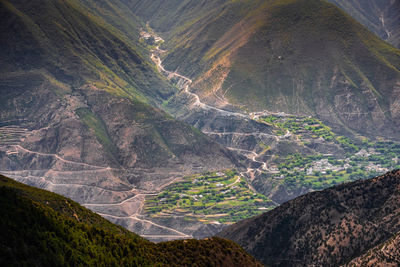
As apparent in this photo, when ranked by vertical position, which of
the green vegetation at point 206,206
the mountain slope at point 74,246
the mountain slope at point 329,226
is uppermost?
the mountain slope at point 74,246

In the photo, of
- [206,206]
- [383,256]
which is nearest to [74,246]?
[383,256]

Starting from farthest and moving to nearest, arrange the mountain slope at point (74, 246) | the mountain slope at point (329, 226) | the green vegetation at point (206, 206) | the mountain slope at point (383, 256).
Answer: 1. the green vegetation at point (206, 206)
2. the mountain slope at point (329, 226)
3. the mountain slope at point (383, 256)
4. the mountain slope at point (74, 246)

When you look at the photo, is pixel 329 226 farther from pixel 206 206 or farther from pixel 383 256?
pixel 206 206

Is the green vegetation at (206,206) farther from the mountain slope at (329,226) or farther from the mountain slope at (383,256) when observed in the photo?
the mountain slope at (383,256)

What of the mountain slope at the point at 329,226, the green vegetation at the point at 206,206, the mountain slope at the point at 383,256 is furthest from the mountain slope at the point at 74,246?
the green vegetation at the point at 206,206

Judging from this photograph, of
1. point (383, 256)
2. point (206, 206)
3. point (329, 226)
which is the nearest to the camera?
point (383, 256)

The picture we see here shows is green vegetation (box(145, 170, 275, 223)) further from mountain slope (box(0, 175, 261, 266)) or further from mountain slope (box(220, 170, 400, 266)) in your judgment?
mountain slope (box(0, 175, 261, 266))
